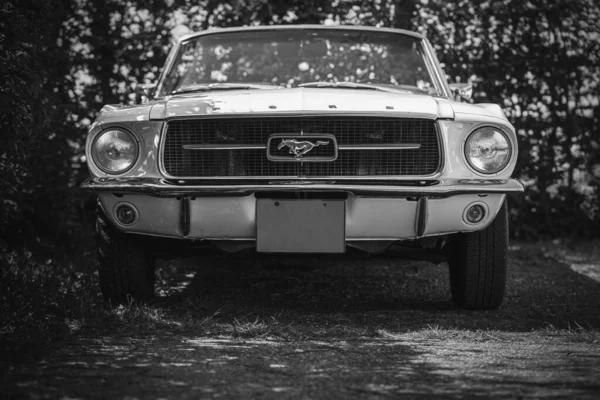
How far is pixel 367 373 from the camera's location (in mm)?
2840

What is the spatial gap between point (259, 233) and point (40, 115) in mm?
1954

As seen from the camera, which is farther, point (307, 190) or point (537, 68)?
point (537, 68)

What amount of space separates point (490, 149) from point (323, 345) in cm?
132

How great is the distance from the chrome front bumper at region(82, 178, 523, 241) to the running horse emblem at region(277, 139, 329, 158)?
15 centimetres

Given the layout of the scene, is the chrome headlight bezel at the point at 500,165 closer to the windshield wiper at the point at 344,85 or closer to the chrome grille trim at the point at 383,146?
the chrome grille trim at the point at 383,146

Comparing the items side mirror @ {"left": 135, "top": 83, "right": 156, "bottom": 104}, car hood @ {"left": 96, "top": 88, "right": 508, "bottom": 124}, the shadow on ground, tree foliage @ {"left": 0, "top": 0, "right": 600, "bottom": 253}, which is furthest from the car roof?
the shadow on ground

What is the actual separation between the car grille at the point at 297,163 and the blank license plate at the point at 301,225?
0.17 m

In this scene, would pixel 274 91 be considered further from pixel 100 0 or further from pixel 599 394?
pixel 100 0

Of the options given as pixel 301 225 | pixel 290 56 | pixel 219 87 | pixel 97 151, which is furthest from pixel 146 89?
pixel 301 225

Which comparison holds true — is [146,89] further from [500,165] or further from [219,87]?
[500,165]

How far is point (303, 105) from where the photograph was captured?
3836 mm

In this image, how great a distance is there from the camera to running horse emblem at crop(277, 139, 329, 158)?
3.82m

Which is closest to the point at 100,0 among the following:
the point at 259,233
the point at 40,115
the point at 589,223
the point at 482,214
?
the point at 40,115

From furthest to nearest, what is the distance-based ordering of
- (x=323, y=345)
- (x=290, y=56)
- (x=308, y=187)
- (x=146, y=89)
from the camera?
1. (x=290, y=56)
2. (x=146, y=89)
3. (x=308, y=187)
4. (x=323, y=345)
